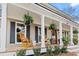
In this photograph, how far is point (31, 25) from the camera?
7164 millimetres

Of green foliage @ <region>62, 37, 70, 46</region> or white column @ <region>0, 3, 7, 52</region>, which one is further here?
green foliage @ <region>62, 37, 70, 46</region>

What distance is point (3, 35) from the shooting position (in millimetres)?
6949

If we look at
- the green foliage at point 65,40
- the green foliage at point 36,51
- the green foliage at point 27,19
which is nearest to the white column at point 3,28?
the green foliage at point 27,19

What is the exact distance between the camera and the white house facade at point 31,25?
694 centimetres

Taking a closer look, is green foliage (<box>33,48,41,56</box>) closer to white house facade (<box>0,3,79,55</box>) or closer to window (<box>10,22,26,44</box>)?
white house facade (<box>0,3,79,55</box>)

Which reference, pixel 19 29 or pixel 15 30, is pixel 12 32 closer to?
pixel 15 30

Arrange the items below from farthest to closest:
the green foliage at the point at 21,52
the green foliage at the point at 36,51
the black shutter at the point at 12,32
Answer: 1. the black shutter at the point at 12,32
2. the green foliage at the point at 36,51
3. the green foliage at the point at 21,52

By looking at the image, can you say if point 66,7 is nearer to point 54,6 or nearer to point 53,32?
point 54,6

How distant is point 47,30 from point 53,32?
7.5 inches

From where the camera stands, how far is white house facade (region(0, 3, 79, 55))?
6.94 meters

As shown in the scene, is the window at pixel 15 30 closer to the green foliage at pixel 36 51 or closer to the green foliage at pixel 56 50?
the green foliage at pixel 36 51

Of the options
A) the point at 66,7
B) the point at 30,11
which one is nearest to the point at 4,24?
the point at 30,11

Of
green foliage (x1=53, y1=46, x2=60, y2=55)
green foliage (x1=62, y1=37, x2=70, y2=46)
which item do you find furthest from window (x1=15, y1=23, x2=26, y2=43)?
green foliage (x1=62, y1=37, x2=70, y2=46)

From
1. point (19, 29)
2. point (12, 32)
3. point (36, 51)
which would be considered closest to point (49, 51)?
point (36, 51)
